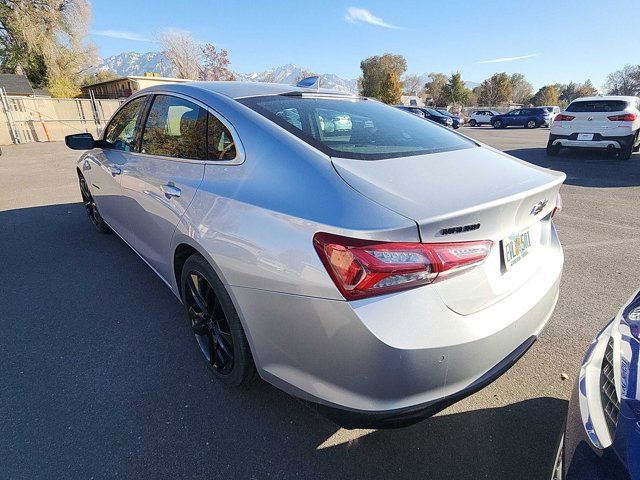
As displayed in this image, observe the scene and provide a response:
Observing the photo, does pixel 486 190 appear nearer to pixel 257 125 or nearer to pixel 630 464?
pixel 630 464

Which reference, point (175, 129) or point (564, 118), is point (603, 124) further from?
point (175, 129)

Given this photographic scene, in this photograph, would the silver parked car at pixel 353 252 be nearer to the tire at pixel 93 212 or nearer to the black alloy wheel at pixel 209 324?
the black alloy wheel at pixel 209 324

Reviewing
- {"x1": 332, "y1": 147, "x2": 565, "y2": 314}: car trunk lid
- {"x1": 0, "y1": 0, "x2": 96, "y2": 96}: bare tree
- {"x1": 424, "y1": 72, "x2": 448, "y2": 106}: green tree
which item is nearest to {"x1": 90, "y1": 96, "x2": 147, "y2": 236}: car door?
{"x1": 332, "y1": 147, "x2": 565, "y2": 314}: car trunk lid

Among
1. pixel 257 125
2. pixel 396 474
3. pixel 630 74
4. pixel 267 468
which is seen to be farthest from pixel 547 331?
pixel 630 74

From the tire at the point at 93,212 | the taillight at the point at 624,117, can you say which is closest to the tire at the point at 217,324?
the tire at the point at 93,212

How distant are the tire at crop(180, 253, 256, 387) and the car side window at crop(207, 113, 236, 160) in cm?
57

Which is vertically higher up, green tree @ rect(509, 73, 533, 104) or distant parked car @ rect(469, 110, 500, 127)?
green tree @ rect(509, 73, 533, 104)

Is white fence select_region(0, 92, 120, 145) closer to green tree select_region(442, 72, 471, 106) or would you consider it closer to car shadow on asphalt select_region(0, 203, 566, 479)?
car shadow on asphalt select_region(0, 203, 566, 479)

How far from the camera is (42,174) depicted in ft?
30.3

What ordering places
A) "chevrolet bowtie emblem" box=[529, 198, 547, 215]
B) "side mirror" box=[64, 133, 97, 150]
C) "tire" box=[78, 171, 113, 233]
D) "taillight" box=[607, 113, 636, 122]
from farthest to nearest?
"taillight" box=[607, 113, 636, 122] → "tire" box=[78, 171, 113, 233] → "side mirror" box=[64, 133, 97, 150] → "chevrolet bowtie emblem" box=[529, 198, 547, 215]

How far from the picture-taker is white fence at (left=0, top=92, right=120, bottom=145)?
52.6ft

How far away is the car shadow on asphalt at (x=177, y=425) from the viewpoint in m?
1.69

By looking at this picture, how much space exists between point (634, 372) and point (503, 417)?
39.9 inches

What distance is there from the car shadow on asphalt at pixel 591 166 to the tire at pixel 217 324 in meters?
7.97
